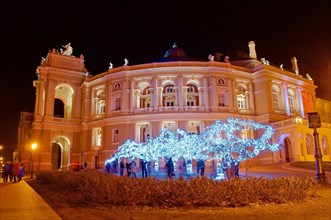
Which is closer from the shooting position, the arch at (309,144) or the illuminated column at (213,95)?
the arch at (309,144)

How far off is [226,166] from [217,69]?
26431mm

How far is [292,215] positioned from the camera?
380 inches

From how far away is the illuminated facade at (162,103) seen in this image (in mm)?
41562

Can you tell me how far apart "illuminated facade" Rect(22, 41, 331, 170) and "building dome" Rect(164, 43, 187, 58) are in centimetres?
264

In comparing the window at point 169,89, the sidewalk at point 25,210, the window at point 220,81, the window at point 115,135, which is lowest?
the sidewalk at point 25,210

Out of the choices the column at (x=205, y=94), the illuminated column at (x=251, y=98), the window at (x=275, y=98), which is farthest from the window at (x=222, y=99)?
the window at (x=275, y=98)

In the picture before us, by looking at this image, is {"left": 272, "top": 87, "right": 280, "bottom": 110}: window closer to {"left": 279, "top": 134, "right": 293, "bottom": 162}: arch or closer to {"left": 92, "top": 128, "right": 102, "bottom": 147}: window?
{"left": 279, "top": 134, "right": 293, "bottom": 162}: arch

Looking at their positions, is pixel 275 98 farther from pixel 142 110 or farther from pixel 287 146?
pixel 142 110

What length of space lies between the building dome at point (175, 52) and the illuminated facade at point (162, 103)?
2637 millimetres

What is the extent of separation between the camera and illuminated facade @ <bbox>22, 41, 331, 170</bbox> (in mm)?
41562

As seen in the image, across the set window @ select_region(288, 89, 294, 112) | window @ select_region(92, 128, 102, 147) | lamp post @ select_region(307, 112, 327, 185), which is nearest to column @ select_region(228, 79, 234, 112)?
window @ select_region(288, 89, 294, 112)

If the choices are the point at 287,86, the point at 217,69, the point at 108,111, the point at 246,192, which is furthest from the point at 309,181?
the point at 287,86

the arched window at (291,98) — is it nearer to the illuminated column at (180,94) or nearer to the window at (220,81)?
the window at (220,81)

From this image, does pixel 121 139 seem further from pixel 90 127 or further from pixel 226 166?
pixel 226 166
